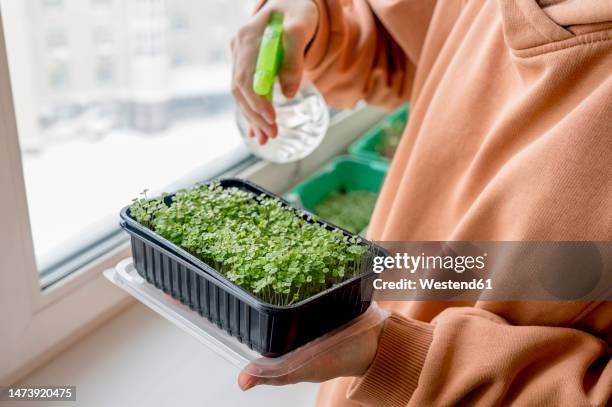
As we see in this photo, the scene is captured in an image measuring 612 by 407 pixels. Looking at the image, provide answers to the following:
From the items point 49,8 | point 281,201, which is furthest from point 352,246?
point 49,8

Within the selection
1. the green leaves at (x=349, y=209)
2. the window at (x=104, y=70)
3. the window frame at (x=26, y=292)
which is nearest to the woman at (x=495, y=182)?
the window frame at (x=26, y=292)

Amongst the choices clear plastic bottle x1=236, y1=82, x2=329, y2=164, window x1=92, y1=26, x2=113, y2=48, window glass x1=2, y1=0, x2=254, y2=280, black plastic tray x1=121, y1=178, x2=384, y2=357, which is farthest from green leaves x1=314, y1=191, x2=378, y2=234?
black plastic tray x1=121, y1=178, x2=384, y2=357

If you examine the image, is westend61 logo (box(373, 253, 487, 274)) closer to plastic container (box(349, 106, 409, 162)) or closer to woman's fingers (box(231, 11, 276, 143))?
woman's fingers (box(231, 11, 276, 143))

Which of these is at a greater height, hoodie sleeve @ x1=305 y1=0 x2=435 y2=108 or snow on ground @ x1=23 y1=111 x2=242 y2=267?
hoodie sleeve @ x1=305 y1=0 x2=435 y2=108

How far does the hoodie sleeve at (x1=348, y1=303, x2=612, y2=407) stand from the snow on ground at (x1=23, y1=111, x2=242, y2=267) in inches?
21.3

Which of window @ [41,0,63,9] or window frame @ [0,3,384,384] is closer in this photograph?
window frame @ [0,3,384,384]

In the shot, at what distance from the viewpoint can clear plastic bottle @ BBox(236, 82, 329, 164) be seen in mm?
984

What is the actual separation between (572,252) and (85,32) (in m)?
0.78

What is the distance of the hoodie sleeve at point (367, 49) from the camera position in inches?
34.5

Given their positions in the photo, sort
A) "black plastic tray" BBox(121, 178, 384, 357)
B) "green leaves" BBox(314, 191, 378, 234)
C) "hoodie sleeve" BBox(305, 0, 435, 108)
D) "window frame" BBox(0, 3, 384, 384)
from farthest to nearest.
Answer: "green leaves" BBox(314, 191, 378, 234)
"hoodie sleeve" BBox(305, 0, 435, 108)
"window frame" BBox(0, 3, 384, 384)
"black plastic tray" BBox(121, 178, 384, 357)

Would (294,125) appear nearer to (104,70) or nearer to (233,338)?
(104,70)

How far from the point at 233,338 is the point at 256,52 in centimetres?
35

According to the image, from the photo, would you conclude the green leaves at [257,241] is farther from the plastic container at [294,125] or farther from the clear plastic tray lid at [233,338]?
the plastic container at [294,125]

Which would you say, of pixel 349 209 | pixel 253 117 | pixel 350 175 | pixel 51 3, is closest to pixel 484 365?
pixel 253 117
